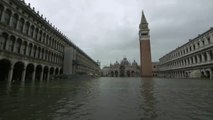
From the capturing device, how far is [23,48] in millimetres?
26531

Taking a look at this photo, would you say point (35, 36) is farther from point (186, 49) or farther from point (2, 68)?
point (186, 49)

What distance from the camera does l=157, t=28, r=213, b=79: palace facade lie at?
136 ft

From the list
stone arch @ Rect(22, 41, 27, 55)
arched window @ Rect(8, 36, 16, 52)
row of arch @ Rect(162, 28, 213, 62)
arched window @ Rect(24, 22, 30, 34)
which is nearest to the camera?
arched window @ Rect(8, 36, 16, 52)

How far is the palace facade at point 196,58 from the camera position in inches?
1633

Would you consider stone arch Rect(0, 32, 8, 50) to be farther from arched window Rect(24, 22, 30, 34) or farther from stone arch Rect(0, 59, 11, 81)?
arched window Rect(24, 22, 30, 34)

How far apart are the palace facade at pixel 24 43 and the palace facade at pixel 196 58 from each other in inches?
1711

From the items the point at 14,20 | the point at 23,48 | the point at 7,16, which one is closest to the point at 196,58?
the point at 23,48

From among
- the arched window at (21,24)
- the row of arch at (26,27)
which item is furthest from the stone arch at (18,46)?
the arched window at (21,24)

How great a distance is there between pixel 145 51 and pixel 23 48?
5809cm

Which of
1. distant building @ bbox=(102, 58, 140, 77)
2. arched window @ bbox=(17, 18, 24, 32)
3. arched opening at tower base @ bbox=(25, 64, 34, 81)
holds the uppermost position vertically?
arched window @ bbox=(17, 18, 24, 32)

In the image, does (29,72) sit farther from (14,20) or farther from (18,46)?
(14,20)

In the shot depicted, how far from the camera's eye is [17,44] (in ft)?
82.3

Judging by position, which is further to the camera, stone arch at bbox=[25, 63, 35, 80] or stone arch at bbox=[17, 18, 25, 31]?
stone arch at bbox=[25, 63, 35, 80]

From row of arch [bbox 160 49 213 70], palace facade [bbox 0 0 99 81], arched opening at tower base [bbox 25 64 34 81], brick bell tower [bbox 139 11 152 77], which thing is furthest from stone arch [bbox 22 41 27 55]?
brick bell tower [bbox 139 11 152 77]
